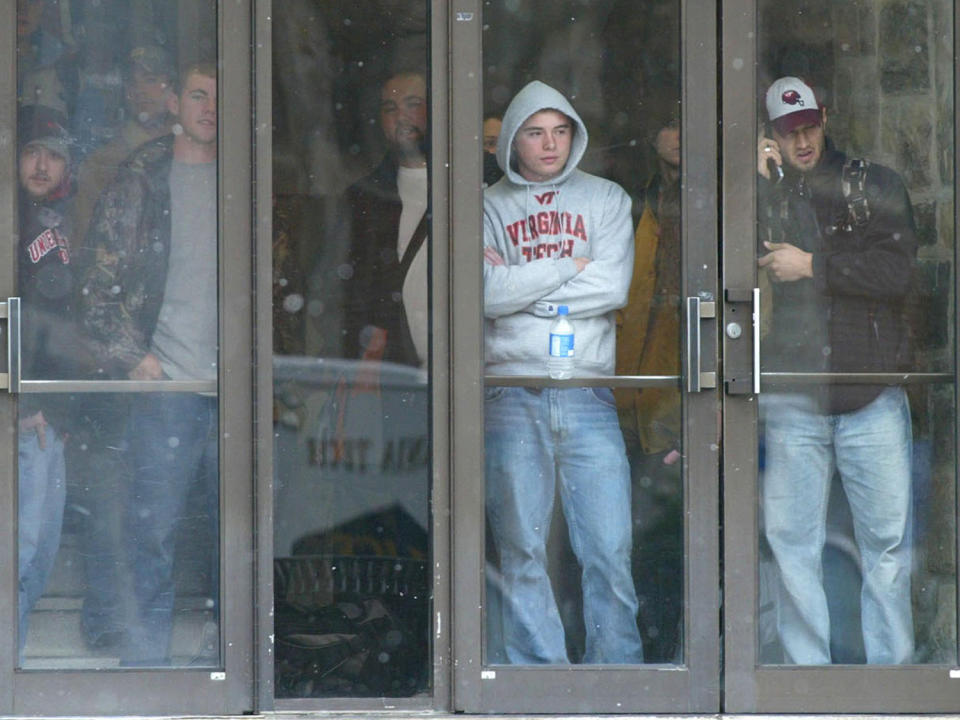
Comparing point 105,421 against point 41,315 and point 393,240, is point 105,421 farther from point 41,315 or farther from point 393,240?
point 393,240

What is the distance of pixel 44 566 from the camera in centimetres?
619

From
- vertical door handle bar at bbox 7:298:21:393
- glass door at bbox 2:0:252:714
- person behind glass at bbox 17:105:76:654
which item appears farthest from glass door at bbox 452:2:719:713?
vertical door handle bar at bbox 7:298:21:393

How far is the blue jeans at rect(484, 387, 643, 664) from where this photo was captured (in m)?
6.26

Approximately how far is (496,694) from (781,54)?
8.85 ft

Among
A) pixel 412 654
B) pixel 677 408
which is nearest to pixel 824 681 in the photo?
pixel 677 408

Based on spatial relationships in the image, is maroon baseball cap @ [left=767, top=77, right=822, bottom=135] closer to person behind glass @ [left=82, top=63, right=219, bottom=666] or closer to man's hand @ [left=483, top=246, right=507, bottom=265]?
man's hand @ [left=483, top=246, right=507, bottom=265]

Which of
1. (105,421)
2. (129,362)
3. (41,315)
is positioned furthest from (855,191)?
(41,315)

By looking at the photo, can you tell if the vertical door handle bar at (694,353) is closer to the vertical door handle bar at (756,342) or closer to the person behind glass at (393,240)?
the vertical door handle bar at (756,342)

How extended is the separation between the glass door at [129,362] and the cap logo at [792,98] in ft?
6.79

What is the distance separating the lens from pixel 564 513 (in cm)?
629

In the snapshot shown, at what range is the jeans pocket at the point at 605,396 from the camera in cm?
624

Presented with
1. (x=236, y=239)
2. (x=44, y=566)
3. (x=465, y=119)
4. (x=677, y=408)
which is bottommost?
(x=44, y=566)

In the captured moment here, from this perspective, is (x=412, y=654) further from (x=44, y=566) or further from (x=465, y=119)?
(x=465, y=119)

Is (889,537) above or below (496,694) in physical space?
above
